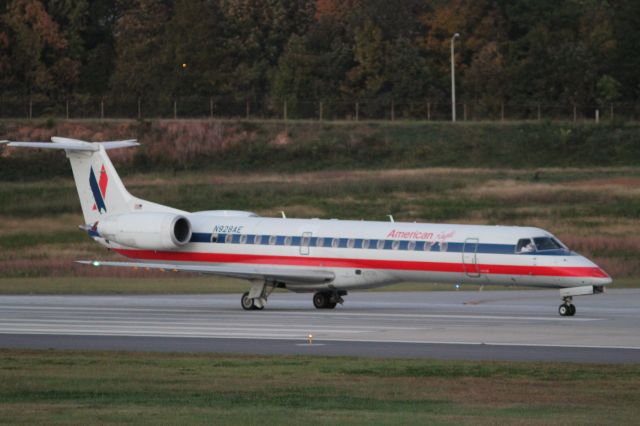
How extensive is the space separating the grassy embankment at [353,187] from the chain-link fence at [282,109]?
678cm

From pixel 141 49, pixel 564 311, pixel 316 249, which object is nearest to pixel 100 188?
pixel 316 249

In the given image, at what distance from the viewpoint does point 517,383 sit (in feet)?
66.5

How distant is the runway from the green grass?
1.94 metres

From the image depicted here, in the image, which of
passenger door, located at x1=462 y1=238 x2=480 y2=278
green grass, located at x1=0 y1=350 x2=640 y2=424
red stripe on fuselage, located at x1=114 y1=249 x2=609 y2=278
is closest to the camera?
green grass, located at x1=0 y1=350 x2=640 y2=424

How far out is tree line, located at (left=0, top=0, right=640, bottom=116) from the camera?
297 feet

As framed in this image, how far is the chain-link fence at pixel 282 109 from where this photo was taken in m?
89.2

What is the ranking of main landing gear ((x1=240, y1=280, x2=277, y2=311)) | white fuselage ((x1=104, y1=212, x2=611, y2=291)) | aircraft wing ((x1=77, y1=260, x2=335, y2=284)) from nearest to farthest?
white fuselage ((x1=104, y1=212, x2=611, y2=291)) → aircraft wing ((x1=77, y1=260, x2=335, y2=284)) → main landing gear ((x1=240, y1=280, x2=277, y2=311))

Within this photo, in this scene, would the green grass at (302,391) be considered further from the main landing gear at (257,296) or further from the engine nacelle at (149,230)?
the engine nacelle at (149,230)

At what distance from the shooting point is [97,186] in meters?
40.3

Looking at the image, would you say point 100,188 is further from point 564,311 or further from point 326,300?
point 564,311

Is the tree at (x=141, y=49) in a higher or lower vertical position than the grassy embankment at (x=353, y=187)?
higher

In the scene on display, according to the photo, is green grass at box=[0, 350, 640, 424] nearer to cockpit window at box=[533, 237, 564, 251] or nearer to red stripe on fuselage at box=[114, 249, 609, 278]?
red stripe on fuselage at box=[114, 249, 609, 278]

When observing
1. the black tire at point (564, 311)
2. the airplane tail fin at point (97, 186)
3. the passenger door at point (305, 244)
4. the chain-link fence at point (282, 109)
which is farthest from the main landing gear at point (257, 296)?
the chain-link fence at point (282, 109)

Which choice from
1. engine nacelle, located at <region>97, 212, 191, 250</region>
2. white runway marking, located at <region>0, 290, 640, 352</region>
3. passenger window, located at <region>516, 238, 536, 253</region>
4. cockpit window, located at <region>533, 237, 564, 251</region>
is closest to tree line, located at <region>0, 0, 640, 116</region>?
white runway marking, located at <region>0, 290, 640, 352</region>
